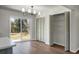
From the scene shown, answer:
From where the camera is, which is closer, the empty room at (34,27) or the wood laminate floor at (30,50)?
the wood laminate floor at (30,50)

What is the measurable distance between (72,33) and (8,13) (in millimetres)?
1365

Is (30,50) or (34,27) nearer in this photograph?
(30,50)

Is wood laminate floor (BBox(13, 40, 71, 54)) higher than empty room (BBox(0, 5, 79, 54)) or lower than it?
lower

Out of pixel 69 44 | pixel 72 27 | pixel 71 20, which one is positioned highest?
pixel 71 20

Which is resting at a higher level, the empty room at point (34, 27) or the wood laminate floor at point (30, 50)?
the empty room at point (34, 27)

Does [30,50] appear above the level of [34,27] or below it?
below

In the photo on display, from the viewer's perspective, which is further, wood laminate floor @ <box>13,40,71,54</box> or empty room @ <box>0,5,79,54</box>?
empty room @ <box>0,5,79,54</box>
